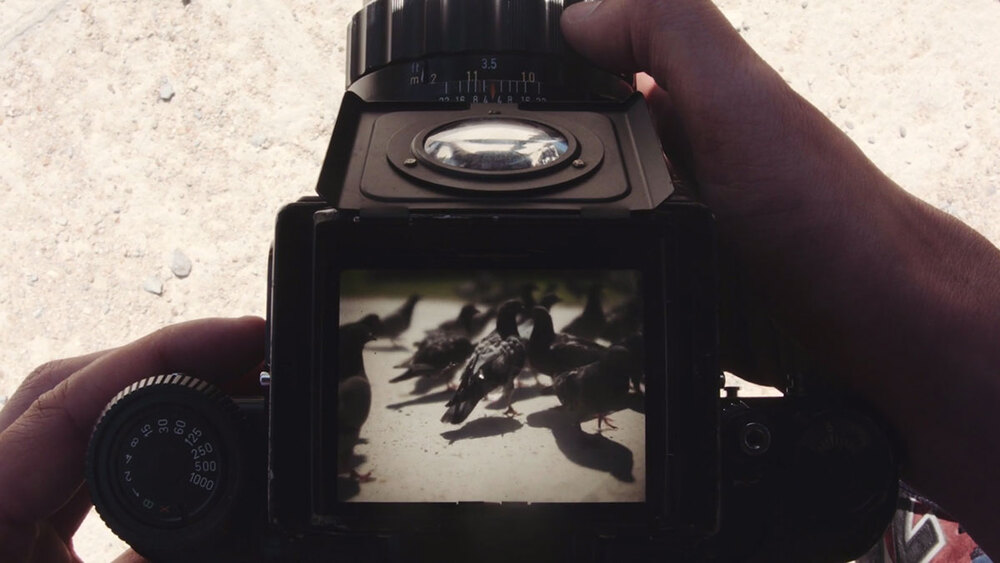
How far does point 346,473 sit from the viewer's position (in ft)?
1.25

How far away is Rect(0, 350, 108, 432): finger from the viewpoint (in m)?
0.57

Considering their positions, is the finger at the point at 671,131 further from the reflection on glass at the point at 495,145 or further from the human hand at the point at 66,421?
the human hand at the point at 66,421

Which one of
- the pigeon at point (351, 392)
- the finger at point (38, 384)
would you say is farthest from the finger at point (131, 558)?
the pigeon at point (351, 392)

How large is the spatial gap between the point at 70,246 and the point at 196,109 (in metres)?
0.25

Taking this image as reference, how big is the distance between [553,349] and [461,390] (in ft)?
0.14

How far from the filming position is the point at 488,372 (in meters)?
0.38

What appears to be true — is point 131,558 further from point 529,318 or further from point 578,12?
point 578,12

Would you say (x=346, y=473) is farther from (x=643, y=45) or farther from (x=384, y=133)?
(x=643, y=45)

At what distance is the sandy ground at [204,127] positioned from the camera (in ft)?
3.94

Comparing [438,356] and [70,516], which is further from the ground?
[438,356]

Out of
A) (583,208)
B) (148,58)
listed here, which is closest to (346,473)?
(583,208)

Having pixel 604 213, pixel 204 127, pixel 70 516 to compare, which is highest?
pixel 604 213

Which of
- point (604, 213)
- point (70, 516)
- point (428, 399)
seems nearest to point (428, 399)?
point (428, 399)

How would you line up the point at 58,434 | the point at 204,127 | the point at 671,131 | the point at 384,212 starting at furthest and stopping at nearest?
1. the point at 204,127
2. the point at 671,131
3. the point at 58,434
4. the point at 384,212
